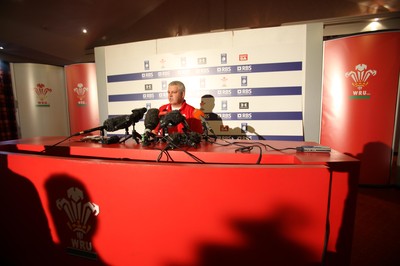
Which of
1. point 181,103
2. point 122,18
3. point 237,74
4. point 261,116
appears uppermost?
point 122,18

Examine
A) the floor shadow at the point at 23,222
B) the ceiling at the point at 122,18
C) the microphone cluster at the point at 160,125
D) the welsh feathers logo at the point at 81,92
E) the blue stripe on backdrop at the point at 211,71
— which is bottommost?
the floor shadow at the point at 23,222

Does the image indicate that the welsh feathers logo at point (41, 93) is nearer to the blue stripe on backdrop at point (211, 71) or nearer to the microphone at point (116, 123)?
the blue stripe on backdrop at point (211, 71)

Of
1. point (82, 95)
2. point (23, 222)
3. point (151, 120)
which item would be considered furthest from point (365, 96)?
point (82, 95)

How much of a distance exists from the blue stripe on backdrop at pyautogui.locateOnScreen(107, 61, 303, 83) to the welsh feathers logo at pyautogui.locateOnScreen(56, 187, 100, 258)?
2559 mm

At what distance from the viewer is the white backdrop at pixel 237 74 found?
276cm

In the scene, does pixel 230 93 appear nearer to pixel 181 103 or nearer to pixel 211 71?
pixel 211 71

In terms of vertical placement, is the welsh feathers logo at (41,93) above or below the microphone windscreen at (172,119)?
above

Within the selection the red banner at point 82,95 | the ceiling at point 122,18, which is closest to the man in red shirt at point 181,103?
the red banner at point 82,95

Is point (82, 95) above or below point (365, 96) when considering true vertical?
above

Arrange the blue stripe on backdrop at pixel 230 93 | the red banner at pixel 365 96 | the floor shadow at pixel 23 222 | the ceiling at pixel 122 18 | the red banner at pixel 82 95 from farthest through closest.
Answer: the ceiling at pixel 122 18, the red banner at pixel 82 95, the blue stripe on backdrop at pixel 230 93, the red banner at pixel 365 96, the floor shadow at pixel 23 222

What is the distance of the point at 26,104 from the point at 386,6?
30.6ft

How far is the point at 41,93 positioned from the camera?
4664mm

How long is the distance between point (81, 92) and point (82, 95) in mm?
76

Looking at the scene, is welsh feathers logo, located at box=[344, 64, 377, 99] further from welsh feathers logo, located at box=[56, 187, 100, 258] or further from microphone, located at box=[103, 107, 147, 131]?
welsh feathers logo, located at box=[56, 187, 100, 258]
